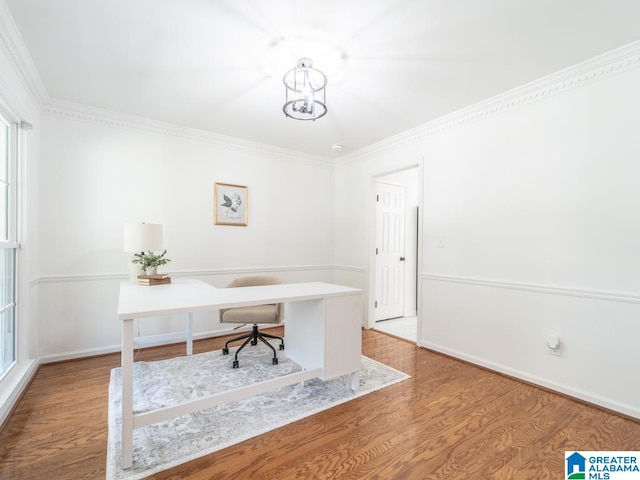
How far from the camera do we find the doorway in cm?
436

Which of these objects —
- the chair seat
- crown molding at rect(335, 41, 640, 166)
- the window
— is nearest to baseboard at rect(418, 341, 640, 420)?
the chair seat

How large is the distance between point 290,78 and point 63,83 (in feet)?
6.32

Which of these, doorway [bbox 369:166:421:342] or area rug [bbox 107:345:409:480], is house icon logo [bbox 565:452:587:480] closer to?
area rug [bbox 107:345:409:480]

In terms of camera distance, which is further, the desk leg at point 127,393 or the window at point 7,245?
the window at point 7,245

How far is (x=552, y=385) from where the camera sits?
2410mm

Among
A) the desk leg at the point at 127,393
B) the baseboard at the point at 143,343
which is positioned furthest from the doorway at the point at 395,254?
the desk leg at the point at 127,393

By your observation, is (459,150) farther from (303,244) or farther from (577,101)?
(303,244)

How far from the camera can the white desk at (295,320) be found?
5.62ft

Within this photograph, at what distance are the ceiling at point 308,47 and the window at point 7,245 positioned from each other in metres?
0.61

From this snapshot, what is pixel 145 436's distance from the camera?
181 cm

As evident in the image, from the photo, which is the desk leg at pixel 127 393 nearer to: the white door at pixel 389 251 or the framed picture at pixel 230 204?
the framed picture at pixel 230 204

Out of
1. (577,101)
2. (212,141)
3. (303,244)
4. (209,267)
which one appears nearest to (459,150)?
(577,101)

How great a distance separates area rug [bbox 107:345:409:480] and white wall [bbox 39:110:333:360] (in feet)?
2.48

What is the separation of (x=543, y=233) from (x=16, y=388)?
4149 millimetres
